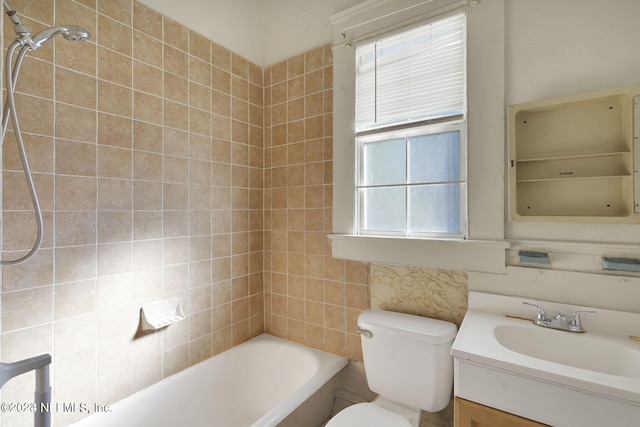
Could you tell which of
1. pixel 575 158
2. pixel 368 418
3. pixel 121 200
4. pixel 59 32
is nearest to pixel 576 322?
pixel 575 158

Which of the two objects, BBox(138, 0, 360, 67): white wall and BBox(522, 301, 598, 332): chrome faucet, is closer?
BBox(522, 301, 598, 332): chrome faucet

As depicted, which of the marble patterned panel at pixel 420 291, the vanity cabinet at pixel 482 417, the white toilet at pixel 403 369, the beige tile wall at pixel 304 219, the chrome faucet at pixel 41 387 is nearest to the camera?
the chrome faucet at pixel 41 387

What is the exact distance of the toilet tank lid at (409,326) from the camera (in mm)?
1396

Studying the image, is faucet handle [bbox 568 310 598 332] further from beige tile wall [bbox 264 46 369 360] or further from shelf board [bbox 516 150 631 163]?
beige tile wall [bbox 264 46 369 360]

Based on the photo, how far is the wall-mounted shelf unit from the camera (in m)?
1.17

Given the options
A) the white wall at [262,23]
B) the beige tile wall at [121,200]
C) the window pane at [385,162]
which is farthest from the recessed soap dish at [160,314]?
the white wall at [262,23]

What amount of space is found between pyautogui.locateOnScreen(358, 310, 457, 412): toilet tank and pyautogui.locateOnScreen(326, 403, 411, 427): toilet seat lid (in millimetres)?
115

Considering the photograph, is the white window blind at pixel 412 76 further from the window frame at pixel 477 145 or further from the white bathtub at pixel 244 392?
the white bathtub at pixel 244 392

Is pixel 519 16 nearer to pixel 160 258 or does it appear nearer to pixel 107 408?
pixel 160 258

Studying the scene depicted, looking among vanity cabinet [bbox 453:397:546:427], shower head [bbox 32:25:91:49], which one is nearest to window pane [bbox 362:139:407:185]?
vanity cabinet [bbox 453:397:546:427]

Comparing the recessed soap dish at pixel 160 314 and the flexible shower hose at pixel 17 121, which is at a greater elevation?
the flexible shower hose at pixel 17 121

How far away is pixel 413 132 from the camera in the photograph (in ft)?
5.57

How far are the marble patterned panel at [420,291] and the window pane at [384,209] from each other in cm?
24

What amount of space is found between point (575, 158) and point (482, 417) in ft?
3.53
